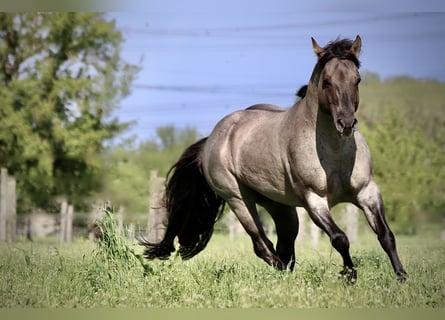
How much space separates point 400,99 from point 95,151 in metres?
11.9

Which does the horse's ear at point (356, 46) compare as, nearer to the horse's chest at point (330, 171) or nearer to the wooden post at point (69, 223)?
the horse's chest at point (330, 171)

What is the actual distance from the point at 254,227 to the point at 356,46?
252 cm

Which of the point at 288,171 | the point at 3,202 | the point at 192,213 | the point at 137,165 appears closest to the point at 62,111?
the point at 3,202

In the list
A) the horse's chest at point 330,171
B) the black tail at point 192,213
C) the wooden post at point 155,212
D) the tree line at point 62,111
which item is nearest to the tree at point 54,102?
the tree line at point 62,111

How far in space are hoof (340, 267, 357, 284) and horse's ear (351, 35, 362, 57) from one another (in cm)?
185

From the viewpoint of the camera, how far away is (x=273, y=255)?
7160mm

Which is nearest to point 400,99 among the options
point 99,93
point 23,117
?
point 99,93

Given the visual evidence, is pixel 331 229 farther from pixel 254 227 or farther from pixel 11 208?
pixel 11 208

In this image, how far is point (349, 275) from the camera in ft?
18.6

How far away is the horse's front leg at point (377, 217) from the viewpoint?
5.88 metres

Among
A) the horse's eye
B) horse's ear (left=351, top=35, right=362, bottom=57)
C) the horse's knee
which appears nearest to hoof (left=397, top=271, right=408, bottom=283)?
the horse's knee

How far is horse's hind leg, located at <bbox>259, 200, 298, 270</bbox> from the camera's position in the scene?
7.56 metres

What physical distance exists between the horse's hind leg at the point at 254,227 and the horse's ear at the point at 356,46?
2.38 metres

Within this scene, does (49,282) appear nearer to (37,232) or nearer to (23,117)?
(23,117)
